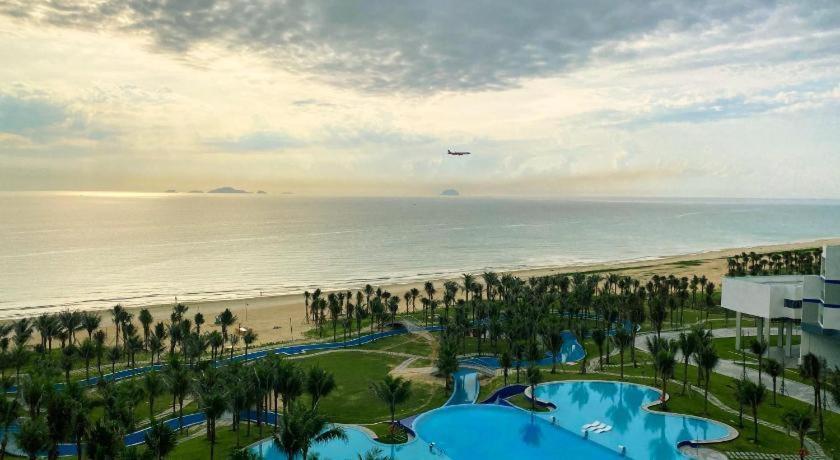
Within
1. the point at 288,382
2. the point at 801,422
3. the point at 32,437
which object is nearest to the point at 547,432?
the point at 801,422

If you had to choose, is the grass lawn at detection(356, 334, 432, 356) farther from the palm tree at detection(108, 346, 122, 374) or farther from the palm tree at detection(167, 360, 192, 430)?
the palm tree at detection(167, 360, 192, 430)

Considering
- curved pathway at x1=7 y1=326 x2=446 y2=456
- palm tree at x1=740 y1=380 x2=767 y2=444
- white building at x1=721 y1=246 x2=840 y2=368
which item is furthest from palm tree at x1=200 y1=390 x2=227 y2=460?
white building at x1=721 y1=246 x2=840 y2=368

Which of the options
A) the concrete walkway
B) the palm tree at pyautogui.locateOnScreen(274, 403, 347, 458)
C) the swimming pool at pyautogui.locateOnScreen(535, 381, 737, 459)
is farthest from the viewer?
the concrete walkway

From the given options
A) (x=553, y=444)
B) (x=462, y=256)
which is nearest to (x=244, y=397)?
(x=553, y=444)

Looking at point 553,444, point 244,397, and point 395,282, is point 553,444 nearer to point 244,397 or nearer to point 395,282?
point 244,397

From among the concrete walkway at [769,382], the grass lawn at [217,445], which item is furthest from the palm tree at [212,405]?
the concrete walkway at [769,382]

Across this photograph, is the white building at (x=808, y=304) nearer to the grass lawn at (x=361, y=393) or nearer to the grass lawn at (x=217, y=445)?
the grass lawn at (x=361, y=393)
